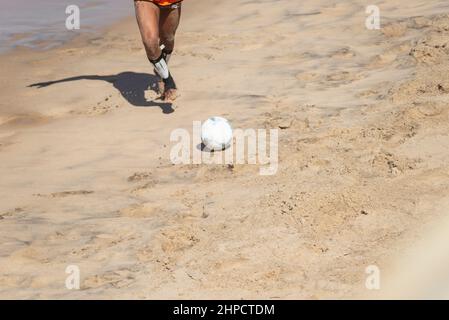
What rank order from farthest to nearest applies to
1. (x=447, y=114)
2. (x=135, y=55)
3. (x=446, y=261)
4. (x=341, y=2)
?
(x=341, y=2) → (x=135, y=55) → (x=447, y=114) → (x=446, y=261)

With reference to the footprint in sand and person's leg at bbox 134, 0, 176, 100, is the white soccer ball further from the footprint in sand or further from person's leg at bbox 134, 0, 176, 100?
the footprint in sand

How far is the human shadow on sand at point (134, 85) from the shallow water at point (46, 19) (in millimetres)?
1955

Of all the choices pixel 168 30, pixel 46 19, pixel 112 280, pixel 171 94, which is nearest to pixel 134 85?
pixel 171 94

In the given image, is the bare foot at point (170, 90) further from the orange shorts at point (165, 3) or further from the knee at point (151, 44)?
the orange shorts at point (165, 3)

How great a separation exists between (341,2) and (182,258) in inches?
283

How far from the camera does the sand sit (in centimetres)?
416

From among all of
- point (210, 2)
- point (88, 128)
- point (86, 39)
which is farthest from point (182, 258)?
point (210, 2)

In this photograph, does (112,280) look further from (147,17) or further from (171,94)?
(171,94)

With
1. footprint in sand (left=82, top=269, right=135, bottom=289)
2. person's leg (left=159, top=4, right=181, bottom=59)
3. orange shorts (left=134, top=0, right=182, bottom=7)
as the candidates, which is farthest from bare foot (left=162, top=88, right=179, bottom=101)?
footprint in sand (left=82, top=269, right=135, bottom=289)

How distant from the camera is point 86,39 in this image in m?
10.9

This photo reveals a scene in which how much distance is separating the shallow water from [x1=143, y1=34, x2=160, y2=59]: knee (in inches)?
155

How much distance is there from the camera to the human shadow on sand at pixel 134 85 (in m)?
7.64

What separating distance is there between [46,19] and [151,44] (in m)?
5.55

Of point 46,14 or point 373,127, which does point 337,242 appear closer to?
point 373,127
